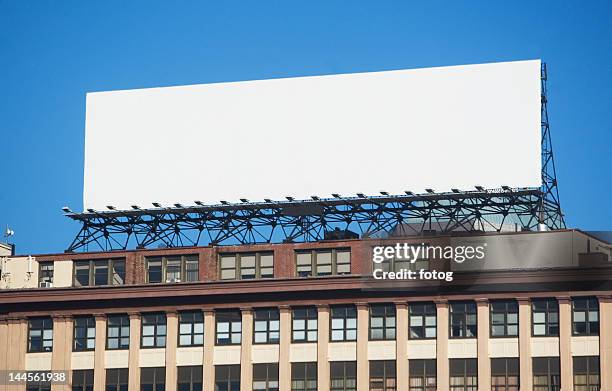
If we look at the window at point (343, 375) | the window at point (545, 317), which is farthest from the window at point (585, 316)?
the window at point (343, 375)

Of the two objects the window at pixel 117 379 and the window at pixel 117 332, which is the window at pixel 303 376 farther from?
the window at pixel 117 332

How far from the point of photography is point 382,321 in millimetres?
117000

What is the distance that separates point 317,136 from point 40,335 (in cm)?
2453

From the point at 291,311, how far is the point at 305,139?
14.1 m

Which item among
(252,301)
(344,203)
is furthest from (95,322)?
(344,203)

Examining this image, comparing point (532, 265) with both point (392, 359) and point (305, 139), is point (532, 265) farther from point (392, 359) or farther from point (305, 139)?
point (305, 139)

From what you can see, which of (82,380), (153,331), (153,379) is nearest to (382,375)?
(153,379)

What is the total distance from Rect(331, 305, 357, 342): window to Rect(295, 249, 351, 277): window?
2646 millimetres

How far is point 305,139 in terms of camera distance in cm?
12581

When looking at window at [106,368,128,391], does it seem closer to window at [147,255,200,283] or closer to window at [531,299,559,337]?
window at [147,255,200,283]

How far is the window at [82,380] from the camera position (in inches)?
4776

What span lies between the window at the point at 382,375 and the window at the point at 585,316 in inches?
492

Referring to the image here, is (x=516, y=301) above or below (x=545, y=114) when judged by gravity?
below

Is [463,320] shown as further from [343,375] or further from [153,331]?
[153,331]
